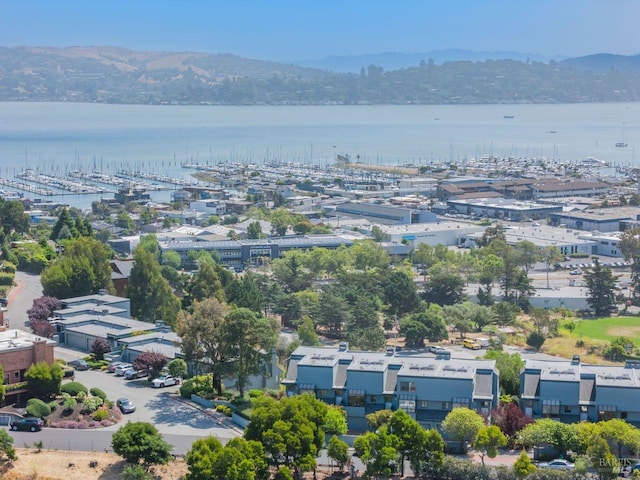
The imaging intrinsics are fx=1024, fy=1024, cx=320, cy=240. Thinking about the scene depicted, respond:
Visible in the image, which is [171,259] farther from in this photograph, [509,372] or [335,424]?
[335,424]

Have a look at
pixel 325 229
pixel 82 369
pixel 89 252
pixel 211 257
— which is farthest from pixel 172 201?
pixel 82 369

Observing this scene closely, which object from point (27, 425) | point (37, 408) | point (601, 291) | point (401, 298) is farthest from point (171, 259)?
point (27, 425)

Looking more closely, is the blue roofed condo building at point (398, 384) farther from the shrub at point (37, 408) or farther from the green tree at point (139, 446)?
the shrub at point (37, 408)

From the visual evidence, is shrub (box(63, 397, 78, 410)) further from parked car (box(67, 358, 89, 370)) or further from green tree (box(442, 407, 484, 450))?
green tree (box(442, 407, 484, 450))

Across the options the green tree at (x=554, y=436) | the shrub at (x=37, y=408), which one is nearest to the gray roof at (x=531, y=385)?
the green tree at (x=554, y=436)

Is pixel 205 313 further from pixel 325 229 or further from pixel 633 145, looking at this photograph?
pixel 633 145
